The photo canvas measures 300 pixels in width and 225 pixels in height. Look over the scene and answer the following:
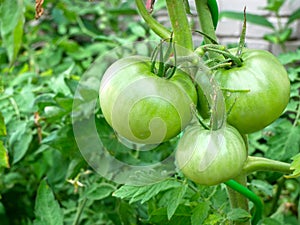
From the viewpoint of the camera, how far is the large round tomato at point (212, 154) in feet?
1.89

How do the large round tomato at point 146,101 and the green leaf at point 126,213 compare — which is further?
the green leaf at point 126,213

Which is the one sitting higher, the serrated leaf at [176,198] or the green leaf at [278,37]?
the serrated leaf at [176,198]

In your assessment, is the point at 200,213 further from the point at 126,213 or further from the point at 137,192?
the point at 126,213

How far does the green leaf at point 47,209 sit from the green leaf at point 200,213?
0.86ft

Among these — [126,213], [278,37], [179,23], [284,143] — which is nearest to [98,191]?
[126,213]

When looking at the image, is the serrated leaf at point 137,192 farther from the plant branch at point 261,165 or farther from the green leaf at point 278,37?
the green leaf at point 278,37

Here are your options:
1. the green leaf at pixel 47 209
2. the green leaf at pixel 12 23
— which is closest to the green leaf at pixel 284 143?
the green leaf at pixel 47 209

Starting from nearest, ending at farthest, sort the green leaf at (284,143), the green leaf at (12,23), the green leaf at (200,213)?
1. the green leaf at (12,23)
2. the green leaf at (200,213)
3. the green leaf at (284,143)

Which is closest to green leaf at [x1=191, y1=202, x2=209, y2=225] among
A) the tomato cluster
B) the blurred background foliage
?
the blurred background foliage

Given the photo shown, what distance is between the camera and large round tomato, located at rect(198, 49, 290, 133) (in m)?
0.60

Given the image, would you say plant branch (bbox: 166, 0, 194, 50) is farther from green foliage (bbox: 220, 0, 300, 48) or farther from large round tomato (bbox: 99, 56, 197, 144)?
green foliage (bbox: 220, 0, 300, 48)

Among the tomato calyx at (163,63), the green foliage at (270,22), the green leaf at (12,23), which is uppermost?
the green leaf at (12,23)

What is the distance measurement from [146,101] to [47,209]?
433 millimetres

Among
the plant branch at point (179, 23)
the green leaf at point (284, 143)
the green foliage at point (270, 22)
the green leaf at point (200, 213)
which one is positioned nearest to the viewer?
the plant branch at point (179, 23)
